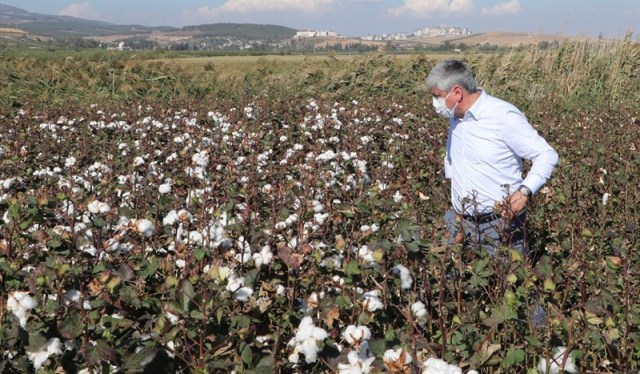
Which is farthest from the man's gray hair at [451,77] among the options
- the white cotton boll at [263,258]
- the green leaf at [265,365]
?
the green leaf at [265,365]

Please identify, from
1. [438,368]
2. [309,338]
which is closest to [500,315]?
[438,368]

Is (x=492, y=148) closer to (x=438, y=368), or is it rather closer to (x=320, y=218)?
(x=320, y=218)

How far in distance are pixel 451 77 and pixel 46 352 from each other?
8.64ft

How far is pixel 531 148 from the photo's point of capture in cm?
355

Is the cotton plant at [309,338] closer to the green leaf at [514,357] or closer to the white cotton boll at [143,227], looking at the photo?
the green leaf at [514,357]

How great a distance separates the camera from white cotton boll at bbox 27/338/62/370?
182 centimetres

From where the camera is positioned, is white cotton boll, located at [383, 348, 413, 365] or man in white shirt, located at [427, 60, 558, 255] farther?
man in white shirt, located at [427, 60, 558, 255]

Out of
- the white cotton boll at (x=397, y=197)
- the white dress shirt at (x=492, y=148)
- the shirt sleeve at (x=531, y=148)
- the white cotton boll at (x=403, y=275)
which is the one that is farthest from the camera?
the white cotton boll at (x=397, y=197)

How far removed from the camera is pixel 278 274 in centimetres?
255

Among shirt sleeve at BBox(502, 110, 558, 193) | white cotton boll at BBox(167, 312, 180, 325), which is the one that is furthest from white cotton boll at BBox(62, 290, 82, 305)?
shirt sleeve at BBox(502, 110, 558, 193)

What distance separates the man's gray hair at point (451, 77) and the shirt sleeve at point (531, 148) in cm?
28

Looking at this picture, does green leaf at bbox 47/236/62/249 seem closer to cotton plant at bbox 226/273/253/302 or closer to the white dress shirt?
cotton plant at bbox 226/273/253/302

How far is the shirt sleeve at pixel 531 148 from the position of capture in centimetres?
341

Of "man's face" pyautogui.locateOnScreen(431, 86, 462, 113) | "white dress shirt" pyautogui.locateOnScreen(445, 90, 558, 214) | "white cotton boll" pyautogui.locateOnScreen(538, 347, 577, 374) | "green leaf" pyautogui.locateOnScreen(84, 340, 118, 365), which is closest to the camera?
"green leaf" pyautogui.locateOnScreen(84, 340, 118, 365)
